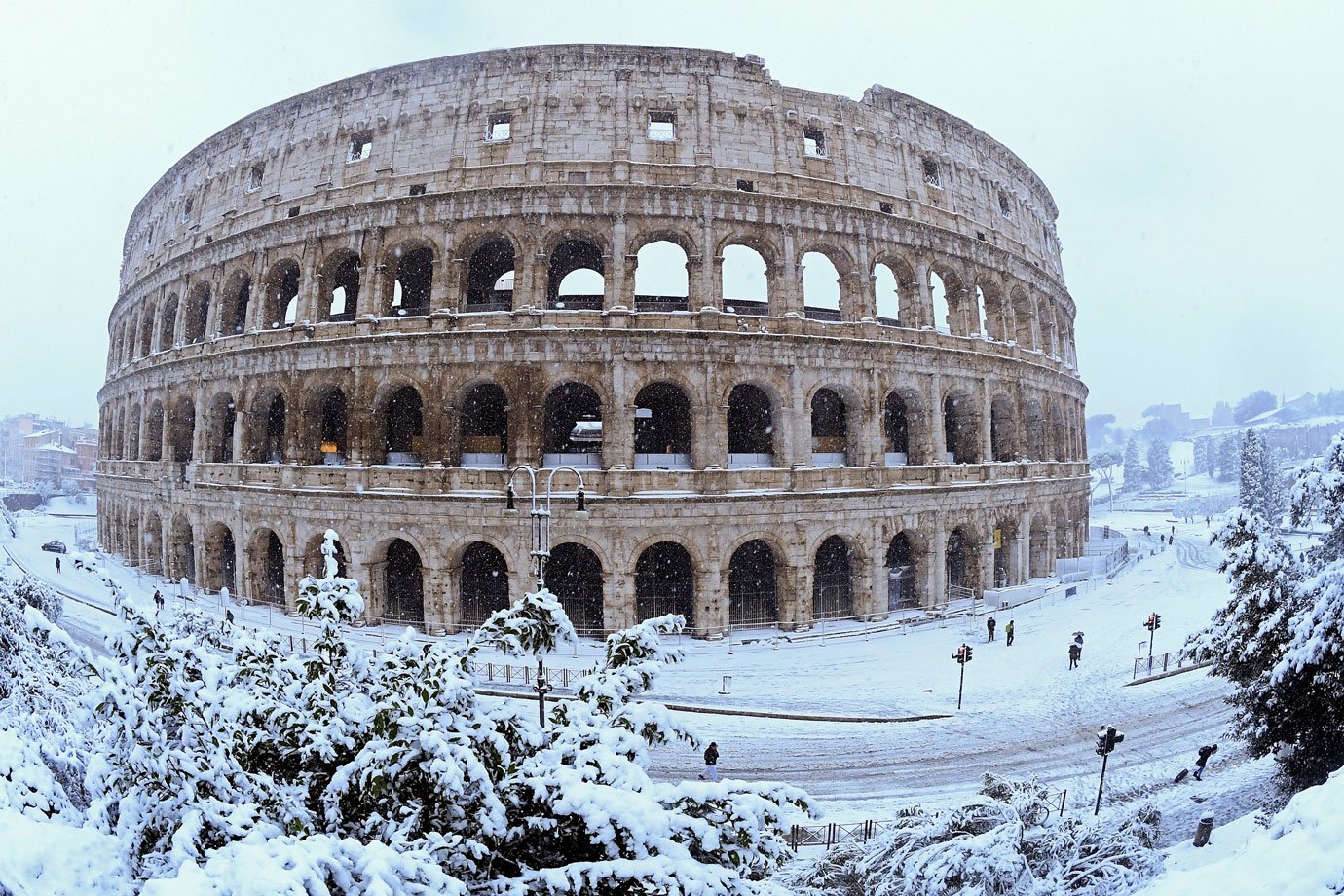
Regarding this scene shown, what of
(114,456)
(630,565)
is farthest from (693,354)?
(114,456)

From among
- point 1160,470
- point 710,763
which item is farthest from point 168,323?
point 1160,470

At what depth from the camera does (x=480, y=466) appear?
2378 centimetres

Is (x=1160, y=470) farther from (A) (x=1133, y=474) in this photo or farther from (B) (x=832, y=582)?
(B) (x=832, y=582)

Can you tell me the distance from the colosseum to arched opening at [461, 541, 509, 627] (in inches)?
4.8

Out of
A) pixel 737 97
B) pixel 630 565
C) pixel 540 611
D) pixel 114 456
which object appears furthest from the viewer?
pixel 114 456

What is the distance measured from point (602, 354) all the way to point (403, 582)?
1156 centimetres

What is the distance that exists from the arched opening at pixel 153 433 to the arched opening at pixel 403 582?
14.7 m

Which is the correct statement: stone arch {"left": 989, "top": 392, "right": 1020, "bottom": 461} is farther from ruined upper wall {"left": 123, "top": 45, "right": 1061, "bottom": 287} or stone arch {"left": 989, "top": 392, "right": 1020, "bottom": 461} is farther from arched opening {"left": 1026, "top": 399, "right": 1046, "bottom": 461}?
ruined upper wall {"left": 123, "top": 45, "right": 1061, "bottom": 287}

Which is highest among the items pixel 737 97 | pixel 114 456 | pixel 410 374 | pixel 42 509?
pixel 737 97

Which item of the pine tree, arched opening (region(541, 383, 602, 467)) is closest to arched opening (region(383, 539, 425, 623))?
arched opening (region(541, 383, 602, 467))

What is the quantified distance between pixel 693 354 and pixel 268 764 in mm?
19524

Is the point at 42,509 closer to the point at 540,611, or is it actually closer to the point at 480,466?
the point at 480,466

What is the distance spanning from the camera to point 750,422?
1056 inches

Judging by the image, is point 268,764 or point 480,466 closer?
point 268,764
